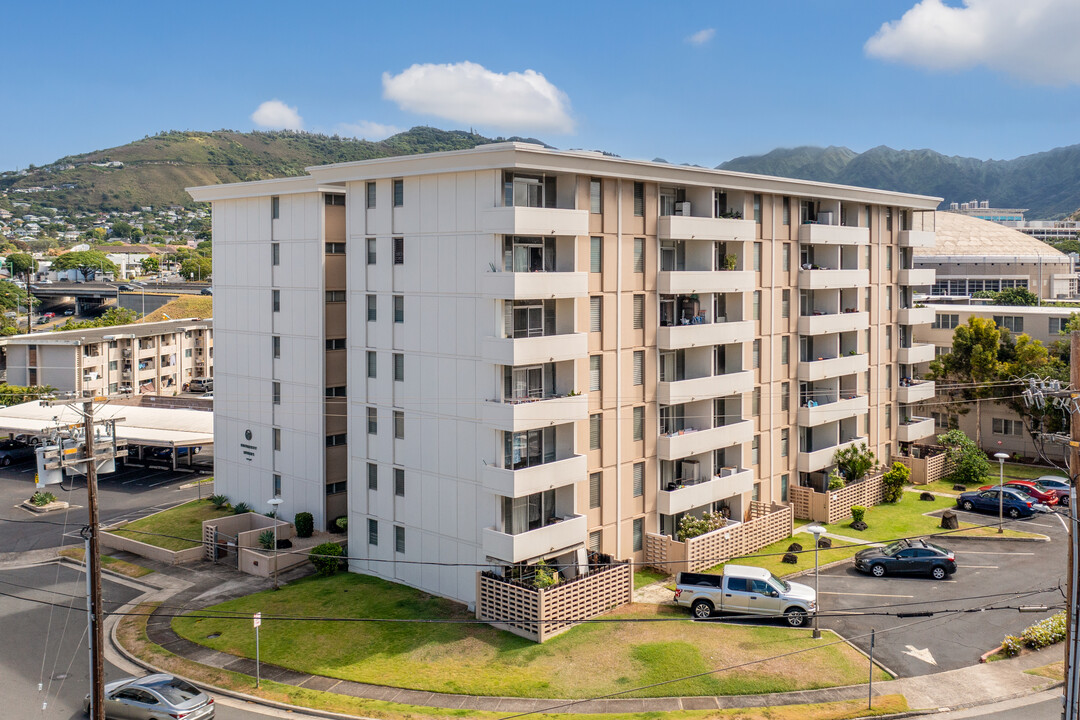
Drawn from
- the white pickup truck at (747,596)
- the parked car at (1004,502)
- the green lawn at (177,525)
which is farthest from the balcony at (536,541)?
the parked car at (1004,502)

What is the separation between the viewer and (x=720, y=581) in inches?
1318

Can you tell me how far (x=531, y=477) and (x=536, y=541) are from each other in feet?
7.95

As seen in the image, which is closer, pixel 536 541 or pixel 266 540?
pixel 536 541

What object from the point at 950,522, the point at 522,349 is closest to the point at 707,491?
the point at 522,349

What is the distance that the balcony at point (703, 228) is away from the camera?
38312mm

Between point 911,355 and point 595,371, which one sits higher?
point 595,371

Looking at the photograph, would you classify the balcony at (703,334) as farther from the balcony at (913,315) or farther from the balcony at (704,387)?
the balcony at (913,315)

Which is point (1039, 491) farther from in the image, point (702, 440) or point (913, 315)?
point (702, 440)

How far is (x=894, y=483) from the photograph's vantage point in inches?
1971

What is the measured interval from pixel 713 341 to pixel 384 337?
49.9ft

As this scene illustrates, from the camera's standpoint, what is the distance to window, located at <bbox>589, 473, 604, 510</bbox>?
1426 inches

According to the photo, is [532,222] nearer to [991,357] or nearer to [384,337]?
[384,337]

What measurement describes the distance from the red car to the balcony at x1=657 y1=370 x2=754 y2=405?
1929 cm

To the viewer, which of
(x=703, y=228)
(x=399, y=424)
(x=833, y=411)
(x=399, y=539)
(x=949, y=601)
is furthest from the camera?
(x=833, y=411)
